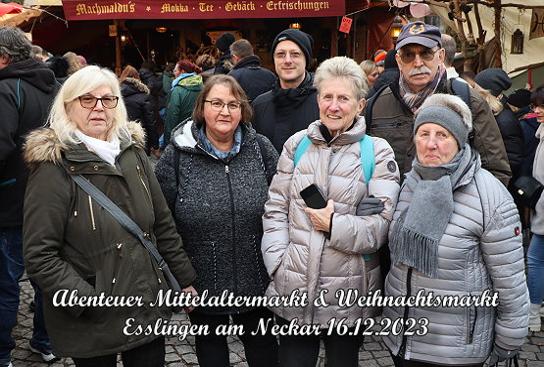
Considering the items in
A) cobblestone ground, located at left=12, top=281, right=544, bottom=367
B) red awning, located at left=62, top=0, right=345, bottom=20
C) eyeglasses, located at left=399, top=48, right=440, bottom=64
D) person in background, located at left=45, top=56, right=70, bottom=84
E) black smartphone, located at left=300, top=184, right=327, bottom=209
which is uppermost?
red awning, located at left=62, top=0, right=345, bottom=20

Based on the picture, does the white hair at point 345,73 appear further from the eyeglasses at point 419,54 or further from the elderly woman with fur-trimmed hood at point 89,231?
the elderly woman with fur-trimmed hood at point 89,231

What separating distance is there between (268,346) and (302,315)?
0.61 metres

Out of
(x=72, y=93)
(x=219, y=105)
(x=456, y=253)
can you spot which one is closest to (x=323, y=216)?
(x=456, y=253)

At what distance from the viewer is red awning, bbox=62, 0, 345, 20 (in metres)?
11.9

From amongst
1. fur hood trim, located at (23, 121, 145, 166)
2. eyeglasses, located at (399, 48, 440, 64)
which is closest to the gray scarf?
eyeglasses, located at (399, 48, 440, 64)

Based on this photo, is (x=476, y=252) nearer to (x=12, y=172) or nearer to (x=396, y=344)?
(x=396, y=344)

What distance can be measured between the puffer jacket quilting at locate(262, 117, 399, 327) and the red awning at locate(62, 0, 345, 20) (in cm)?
970

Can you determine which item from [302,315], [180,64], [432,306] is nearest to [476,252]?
[432,306]

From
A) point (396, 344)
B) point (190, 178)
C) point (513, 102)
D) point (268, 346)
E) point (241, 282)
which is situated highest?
point (513, 102)

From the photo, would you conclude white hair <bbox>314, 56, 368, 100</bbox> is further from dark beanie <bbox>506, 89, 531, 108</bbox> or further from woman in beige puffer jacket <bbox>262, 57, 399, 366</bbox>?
dark beanie <bbox>506, 89, 531, 108</bbox>

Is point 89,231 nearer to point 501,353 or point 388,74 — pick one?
point 501,353

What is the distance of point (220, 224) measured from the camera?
118 inches

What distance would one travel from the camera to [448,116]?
2479 mm

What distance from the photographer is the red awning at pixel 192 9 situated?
11922 mm
